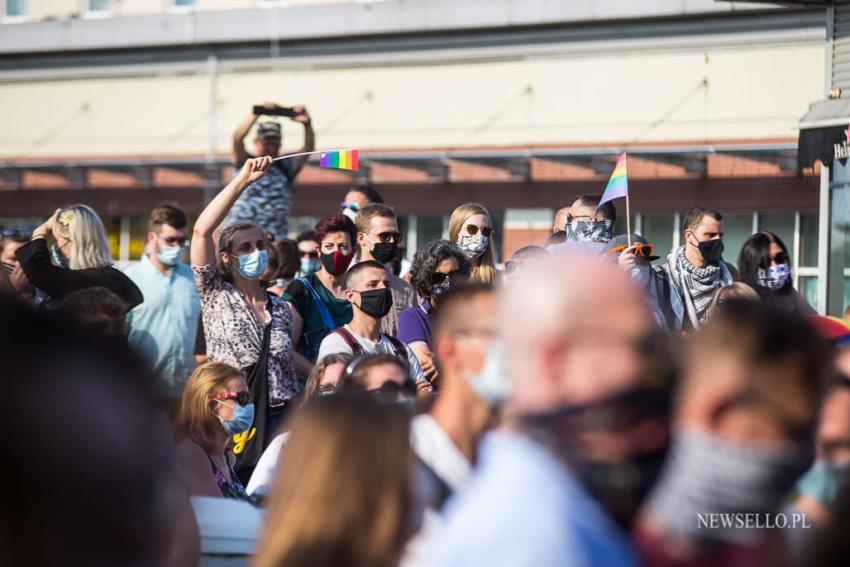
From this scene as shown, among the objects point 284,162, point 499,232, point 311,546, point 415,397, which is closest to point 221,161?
point 499,232

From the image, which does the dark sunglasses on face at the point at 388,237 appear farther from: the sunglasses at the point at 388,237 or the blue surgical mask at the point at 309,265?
the blue surgical mask at the point at 309,265

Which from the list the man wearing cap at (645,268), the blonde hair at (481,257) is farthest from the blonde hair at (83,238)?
the man wearing cap at (645,268)

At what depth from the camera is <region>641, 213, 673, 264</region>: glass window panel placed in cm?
2288

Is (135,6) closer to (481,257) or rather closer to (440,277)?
(481,257)

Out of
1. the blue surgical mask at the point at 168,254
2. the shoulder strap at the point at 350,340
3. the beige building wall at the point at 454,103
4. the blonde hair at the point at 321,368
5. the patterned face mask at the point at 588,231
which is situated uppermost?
the beige building wall at the point at 454,103

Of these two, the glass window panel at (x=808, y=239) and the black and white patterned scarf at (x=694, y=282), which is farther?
the glass window panel at (x=808, y=239)

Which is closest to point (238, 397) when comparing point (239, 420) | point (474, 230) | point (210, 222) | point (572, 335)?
point (239, 420)

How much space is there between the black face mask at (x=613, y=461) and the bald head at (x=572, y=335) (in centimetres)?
2

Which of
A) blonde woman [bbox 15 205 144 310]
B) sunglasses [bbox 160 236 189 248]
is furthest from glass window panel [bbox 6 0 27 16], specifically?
blonde woman [bbox 15 205 144 310]

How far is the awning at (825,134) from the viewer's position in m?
13.7

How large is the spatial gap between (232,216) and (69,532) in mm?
9520

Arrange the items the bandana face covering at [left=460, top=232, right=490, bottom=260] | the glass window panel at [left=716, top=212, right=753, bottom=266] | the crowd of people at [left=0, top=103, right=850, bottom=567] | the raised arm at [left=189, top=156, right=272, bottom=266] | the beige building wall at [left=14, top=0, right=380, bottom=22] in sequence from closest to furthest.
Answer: the crowd of people at [left=0, top=103, right=850, bottom=567], the raised arm at [left=189, top=156, right=272, bottom=266], the bandana face covering at [left=460, top=232, right=490, bottom=260], the glass window panel at [left=716, top=212, right=753, bottom=266], the beige building wall at [left=14, top=0, right=380, bottom=22]

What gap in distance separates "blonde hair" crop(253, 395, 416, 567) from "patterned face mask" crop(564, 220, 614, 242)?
5.10 metres

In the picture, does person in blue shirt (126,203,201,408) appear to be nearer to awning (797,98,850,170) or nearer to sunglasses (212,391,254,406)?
sunglasses (212,391,254,406)
